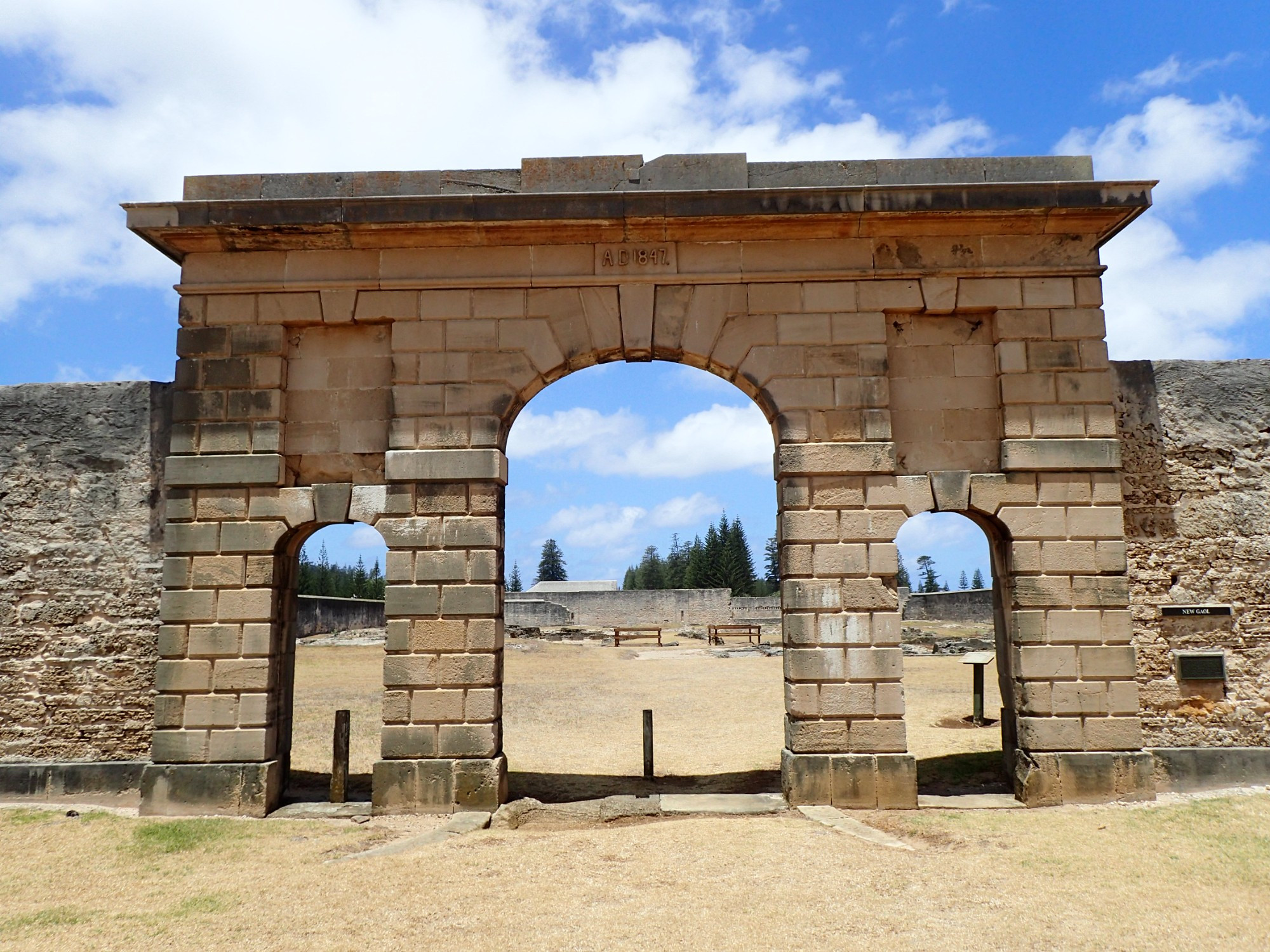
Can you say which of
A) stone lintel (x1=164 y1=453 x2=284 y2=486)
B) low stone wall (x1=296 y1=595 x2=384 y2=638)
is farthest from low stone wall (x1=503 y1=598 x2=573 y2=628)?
stone lintel (x1=164 y1=453 x2=284 y2=486)

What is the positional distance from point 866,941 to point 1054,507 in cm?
508

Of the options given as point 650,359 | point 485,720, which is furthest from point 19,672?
point 650,359

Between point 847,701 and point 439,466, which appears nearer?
point 847,701

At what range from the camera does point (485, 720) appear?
8367mm

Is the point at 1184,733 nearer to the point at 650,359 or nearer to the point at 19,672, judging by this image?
the point at 650,359

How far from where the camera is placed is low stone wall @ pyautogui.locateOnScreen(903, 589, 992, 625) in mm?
36438

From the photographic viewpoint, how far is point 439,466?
8.75 metres

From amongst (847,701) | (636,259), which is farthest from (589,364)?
(847,701)

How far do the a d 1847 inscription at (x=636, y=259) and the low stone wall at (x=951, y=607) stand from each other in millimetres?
30447

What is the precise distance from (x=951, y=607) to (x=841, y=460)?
106 ft

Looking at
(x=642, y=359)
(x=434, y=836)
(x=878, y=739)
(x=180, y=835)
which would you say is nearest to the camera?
(x=434, y=836)

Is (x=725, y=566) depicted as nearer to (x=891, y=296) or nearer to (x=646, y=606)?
(x=646, y=606)

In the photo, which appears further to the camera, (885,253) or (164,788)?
(885,253)

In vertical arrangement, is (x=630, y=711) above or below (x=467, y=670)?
below
